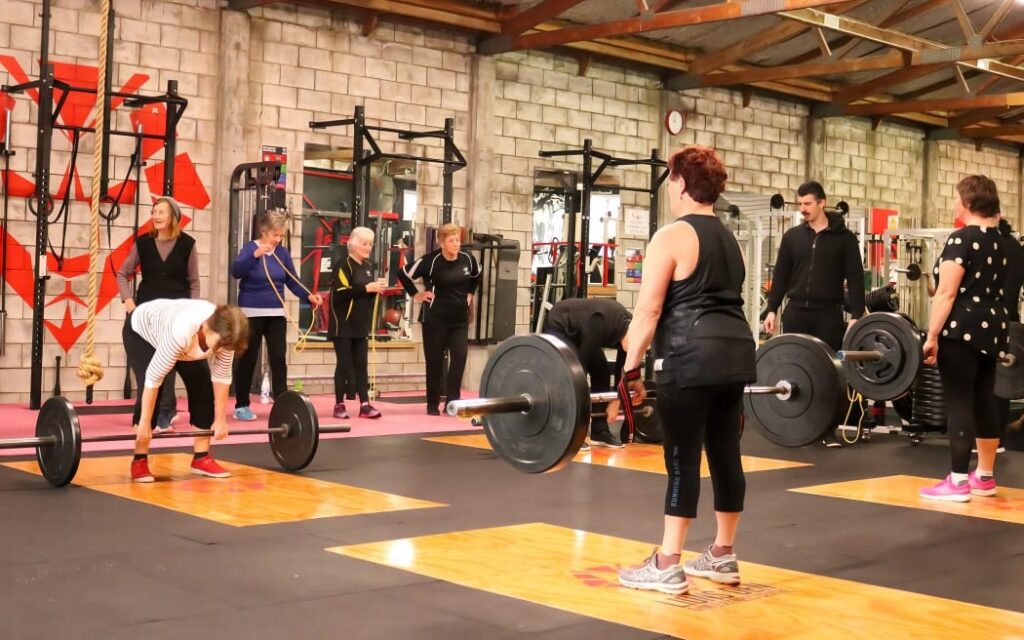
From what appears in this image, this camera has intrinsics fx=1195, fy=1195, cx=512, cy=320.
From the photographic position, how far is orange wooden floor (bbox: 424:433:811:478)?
5.72 meters

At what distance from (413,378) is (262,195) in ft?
7.61

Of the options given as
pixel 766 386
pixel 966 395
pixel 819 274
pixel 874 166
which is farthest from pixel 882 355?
pixel 874 166

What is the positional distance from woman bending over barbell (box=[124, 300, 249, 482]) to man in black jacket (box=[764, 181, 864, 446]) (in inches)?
94.7

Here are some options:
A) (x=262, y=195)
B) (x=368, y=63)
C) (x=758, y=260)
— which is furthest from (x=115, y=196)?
(x=758, y=260)

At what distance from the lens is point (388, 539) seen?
383cm

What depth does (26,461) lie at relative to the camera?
5305 mm

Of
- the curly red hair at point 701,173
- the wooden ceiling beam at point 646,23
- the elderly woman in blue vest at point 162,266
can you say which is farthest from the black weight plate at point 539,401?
the wooden ceiling beam at point 646,23

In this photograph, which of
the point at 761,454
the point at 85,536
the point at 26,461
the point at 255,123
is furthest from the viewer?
the point at 255,123

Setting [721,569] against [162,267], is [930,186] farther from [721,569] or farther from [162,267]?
[721,569]

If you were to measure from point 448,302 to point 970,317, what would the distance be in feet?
11.9

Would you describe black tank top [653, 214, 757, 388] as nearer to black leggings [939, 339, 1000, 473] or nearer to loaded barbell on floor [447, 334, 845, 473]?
loaded barbell on floor [447, 334, 845, 473]

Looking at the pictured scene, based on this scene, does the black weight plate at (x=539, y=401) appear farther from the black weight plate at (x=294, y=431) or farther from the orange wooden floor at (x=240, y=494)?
the black weight plate at (x=294, y=431)

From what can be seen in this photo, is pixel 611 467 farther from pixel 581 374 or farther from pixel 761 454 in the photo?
pixel 581 374

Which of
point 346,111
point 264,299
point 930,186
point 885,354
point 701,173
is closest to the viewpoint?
point 701,173
